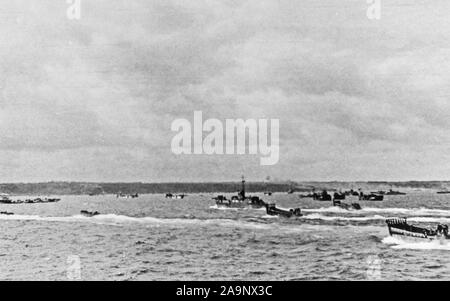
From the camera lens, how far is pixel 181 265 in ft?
31.7

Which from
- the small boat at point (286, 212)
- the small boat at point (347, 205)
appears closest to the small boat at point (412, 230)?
the small boat at point (347, 205)

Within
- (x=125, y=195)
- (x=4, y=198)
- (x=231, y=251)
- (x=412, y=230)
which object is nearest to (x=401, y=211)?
(x=412, y=230)

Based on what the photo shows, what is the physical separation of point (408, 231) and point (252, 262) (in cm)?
345

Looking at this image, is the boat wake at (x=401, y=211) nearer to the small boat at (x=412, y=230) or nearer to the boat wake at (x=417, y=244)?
the small boat at (x=412, y=230)

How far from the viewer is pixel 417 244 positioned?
32.5ft

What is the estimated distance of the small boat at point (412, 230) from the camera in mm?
10031

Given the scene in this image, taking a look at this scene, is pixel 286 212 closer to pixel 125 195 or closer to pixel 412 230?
pixel 412 230

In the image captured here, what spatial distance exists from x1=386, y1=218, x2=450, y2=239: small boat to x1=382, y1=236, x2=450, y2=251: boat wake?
0.12m

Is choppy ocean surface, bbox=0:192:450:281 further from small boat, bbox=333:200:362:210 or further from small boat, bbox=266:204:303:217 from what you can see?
small boat, bbox=266:204:303:217

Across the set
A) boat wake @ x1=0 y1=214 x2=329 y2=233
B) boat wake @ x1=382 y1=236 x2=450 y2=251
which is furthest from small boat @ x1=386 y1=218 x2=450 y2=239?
boat wake @ x1=0 y1=214 x2=329 y2=233

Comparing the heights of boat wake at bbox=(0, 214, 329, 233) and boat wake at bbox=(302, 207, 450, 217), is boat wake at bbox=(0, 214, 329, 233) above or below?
Answer: below

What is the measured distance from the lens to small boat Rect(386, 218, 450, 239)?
1003cm

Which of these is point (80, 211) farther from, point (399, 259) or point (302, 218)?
point (399, 259)
